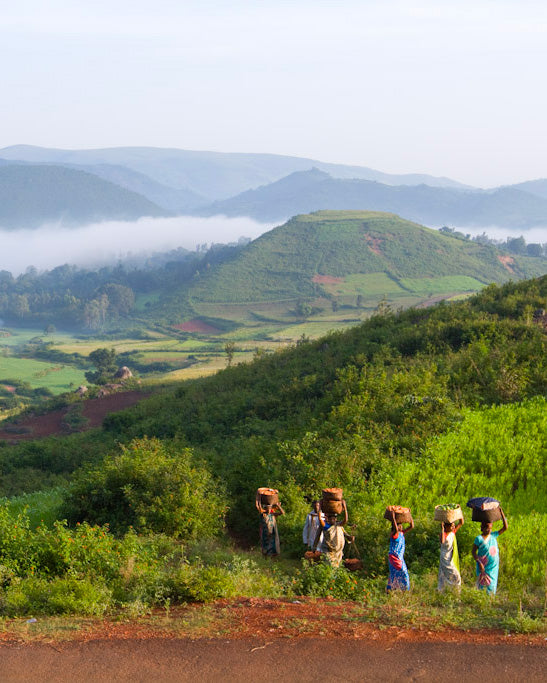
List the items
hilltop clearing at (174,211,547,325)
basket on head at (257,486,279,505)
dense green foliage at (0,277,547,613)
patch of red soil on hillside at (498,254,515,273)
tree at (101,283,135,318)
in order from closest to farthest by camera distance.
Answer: dense green foliage at (0,277,547,613) < basket on head at (257,486,279,505) < hilltop clearing at (174,211,547,325) < patch of red soil on hillside at (498,254,515,273) < tree at (101,283,135,318)

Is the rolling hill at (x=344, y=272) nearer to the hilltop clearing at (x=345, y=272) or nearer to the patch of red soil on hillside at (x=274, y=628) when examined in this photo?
the hilltop clearing at (x=345, y=272)

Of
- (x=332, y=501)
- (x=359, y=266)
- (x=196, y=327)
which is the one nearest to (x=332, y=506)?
(x=332, y=501)

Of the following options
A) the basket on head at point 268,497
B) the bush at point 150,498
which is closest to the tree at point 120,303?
the bush at point 150,498

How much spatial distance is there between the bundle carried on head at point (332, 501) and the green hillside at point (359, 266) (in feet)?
480

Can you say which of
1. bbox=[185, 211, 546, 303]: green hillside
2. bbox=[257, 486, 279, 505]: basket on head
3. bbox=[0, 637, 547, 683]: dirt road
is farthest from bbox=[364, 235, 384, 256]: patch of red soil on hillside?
bbox=[0, 637, 547, 683]: dirt road

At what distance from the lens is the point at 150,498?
13.1 m

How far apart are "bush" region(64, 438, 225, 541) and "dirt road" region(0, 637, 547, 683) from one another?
5.17m

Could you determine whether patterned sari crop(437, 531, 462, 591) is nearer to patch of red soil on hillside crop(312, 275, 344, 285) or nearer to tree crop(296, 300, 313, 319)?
tree crop(296, 300, 313, 319)

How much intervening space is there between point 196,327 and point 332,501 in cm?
14492

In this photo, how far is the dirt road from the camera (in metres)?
6.70

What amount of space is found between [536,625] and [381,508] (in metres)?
4.98

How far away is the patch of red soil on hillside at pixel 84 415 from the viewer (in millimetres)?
43344

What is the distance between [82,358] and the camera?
119062 mm

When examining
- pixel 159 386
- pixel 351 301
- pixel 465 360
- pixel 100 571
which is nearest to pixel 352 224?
pixel 351 301
